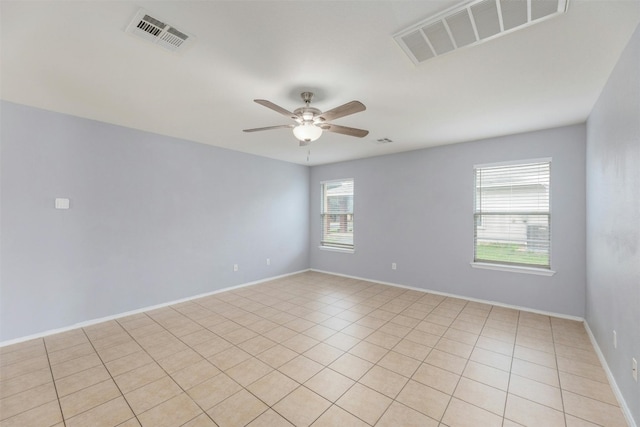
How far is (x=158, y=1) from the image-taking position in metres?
1.47

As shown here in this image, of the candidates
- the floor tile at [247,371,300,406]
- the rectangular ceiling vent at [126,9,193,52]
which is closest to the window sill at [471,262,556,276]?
Result: the floor tile at [247,371,300,406]

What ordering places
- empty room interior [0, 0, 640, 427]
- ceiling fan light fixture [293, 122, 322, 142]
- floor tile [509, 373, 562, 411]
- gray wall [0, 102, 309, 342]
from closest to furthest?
empty room interior [0, 0, 640, 427] < floor tile [509, 373, 562, 411] < ceiling fan light fixture [293, 122, 322, 142] < gray wall [0, 102, 309, 342]

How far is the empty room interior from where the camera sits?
1738 millimetres

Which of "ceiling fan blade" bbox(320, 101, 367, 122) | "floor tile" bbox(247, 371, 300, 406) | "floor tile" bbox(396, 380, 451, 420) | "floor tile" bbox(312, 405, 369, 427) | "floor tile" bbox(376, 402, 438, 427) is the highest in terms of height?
"ceiling fan blade" bbox(320, 101, 367, 122)

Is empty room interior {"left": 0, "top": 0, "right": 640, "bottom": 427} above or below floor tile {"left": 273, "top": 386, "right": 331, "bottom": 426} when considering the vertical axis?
above

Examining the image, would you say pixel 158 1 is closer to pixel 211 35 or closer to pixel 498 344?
pixel 211 35

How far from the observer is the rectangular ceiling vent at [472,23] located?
1.46 metres

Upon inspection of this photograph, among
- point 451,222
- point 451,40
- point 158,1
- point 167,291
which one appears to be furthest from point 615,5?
point 167,291

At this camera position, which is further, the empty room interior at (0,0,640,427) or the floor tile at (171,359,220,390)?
the floor tile at (171,359,220,390)

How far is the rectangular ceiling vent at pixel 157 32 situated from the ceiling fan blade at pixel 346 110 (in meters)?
1.14

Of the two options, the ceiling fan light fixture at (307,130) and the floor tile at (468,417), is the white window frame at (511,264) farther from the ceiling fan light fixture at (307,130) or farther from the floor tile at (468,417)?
the ceiling fan light fixture at (307,130)

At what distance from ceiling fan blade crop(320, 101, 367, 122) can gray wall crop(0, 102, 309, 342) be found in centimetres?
296

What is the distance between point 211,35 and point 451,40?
5.23 feet

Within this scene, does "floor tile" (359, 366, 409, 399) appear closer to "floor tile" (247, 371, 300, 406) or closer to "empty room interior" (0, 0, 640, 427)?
"empty room interior" (0, 0, 640, 427)
